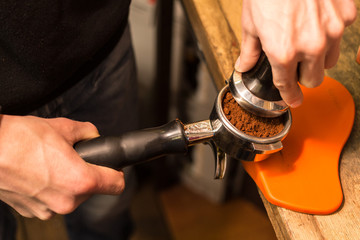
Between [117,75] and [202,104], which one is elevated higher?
[117,75]

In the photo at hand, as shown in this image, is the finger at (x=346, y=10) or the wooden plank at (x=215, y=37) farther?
the wooden plank at (x=215, y=37)

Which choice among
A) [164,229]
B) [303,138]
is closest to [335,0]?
[303,138]

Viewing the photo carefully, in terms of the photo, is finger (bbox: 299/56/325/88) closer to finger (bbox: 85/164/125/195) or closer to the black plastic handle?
the black plastic handle

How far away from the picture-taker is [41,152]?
405mm

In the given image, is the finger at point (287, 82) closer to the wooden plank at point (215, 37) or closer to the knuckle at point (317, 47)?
the knuckle at point (317, 47)

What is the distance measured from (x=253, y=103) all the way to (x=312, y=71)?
8 cm

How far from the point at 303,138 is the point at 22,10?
43 centimetres

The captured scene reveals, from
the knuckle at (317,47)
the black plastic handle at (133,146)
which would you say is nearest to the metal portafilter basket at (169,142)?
the black plastic handle at (133,146)

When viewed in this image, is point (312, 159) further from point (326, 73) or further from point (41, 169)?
point (41, 169)

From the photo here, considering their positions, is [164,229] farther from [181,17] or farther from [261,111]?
[261,111]

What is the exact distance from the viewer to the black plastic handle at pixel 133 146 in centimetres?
45

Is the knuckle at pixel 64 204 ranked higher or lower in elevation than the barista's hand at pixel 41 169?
lower

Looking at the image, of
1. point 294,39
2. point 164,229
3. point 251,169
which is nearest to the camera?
point 294,39

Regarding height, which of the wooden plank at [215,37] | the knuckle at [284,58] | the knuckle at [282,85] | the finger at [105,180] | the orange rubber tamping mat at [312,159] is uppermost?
the knuckle at [284,58]
